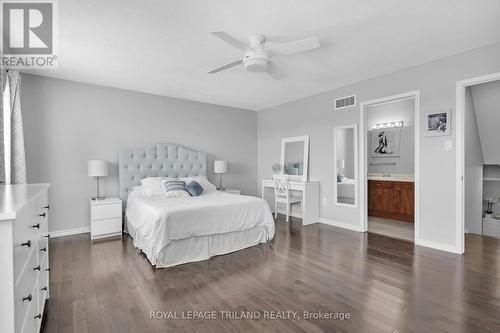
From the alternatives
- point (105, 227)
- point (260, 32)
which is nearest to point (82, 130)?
point (105, 227)

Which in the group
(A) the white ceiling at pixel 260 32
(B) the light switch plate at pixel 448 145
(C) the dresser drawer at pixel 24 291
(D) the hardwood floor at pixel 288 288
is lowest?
(D) the hardwood floor at pixel 288 288

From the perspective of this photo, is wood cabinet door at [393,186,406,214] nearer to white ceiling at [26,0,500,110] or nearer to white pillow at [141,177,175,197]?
white ceiling at [26,0,500,110]

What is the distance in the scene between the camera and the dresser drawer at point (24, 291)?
110cm

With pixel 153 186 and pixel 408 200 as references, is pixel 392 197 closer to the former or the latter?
pixel 408 200

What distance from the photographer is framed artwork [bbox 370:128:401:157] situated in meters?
5.71

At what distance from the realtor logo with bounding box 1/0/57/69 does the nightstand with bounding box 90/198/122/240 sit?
6.91 ft

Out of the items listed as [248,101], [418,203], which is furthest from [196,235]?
[248,101]

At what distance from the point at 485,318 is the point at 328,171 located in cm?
317

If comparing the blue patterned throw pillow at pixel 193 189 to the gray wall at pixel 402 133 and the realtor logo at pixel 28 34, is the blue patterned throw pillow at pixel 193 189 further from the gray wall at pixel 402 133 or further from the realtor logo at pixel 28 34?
the gray wall at pixel 402 133

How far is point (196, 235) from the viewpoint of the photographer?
9.94 feet

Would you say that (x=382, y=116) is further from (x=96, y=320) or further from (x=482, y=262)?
(x=96, y=320)

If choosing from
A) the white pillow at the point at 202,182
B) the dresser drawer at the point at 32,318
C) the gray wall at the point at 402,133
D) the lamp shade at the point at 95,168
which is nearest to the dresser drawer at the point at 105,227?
the lamp shade at the point at 95,168

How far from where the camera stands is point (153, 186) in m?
4.34

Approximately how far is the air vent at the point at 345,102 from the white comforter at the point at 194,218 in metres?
2.40
